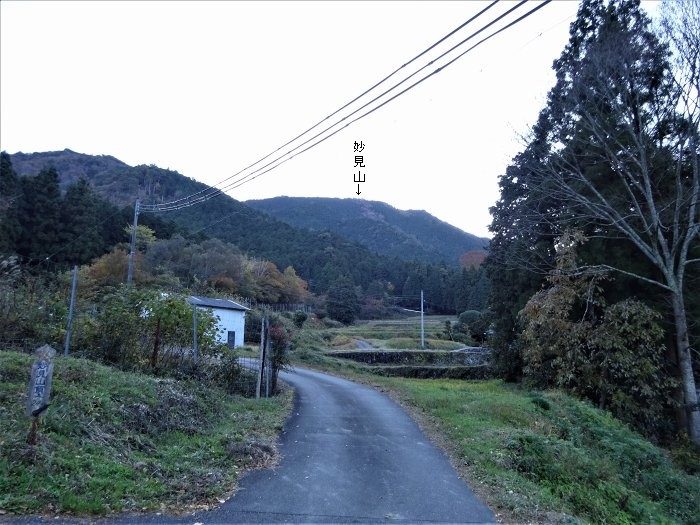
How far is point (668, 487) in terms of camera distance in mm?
10523

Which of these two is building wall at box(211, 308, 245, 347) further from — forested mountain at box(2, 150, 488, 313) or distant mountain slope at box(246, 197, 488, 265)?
distant mountain slope at box(246, 197, 488, 265)

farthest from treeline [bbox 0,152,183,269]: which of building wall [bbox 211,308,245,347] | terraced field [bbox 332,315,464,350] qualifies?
terraced field [bbox 332,315,464,350]

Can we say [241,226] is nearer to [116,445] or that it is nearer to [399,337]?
[399,337]

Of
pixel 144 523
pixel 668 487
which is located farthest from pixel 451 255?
pixel 144 523

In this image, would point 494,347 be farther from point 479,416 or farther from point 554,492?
point 554,492

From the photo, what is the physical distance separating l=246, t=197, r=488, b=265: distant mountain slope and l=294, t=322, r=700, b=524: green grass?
79356 millimetres

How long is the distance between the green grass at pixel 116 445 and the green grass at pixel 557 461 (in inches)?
136

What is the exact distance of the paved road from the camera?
569 cm

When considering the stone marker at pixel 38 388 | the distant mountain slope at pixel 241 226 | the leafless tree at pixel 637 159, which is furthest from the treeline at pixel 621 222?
the distant mountain slope at pixel 241 226

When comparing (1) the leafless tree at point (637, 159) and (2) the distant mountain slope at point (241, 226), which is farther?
(2) the distant mountain slope at point (241, 226)

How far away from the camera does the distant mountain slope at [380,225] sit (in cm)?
9900

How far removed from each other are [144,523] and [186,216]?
207 feet

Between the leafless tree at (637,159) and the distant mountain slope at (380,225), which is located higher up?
the distant mountain slope at (380,225)

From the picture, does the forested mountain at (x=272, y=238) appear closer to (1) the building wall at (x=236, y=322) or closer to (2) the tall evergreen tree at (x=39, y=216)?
(2) the tall evergreen tree at (x=39, y=216)
